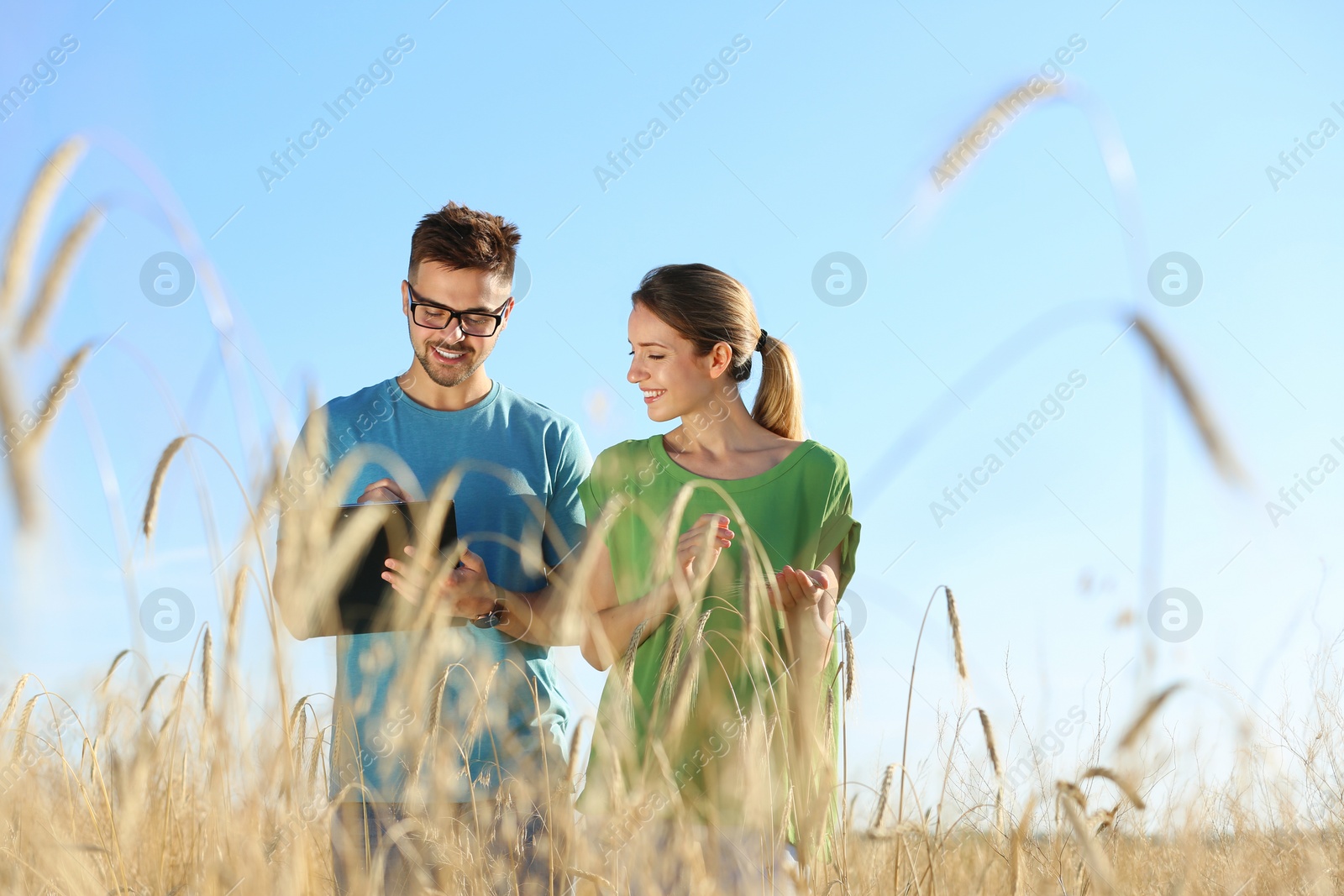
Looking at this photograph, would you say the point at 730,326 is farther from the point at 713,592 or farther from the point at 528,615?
the point at 528,615

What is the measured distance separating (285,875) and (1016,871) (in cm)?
113

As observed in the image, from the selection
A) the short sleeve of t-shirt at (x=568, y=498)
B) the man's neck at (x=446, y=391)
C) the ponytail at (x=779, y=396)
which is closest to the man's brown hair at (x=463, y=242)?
the man's neck at (x=446, y=391)

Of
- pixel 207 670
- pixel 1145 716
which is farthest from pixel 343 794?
pixel 1145 716

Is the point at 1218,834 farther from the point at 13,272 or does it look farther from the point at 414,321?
the point at 13,272

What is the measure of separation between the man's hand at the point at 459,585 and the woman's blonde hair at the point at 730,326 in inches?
29.7

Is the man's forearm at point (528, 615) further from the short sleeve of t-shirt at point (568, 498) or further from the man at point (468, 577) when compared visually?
the short sleeve of t-shirt at point (568, 498)

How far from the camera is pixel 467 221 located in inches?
113

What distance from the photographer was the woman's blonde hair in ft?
7.85

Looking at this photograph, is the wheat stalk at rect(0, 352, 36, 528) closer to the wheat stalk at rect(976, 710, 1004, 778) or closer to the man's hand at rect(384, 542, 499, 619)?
the man's hand at rect(384, 542, 499, 619)

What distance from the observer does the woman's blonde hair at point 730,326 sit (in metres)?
2.39

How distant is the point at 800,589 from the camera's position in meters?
2.00

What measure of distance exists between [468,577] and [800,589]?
812 mm

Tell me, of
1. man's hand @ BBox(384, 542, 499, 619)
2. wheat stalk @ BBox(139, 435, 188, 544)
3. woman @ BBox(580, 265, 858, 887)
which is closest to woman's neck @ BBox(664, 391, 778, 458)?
woman @ BBox(580, 265, 858, 887)

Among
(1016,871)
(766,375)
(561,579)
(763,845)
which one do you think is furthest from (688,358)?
(1016,871)
